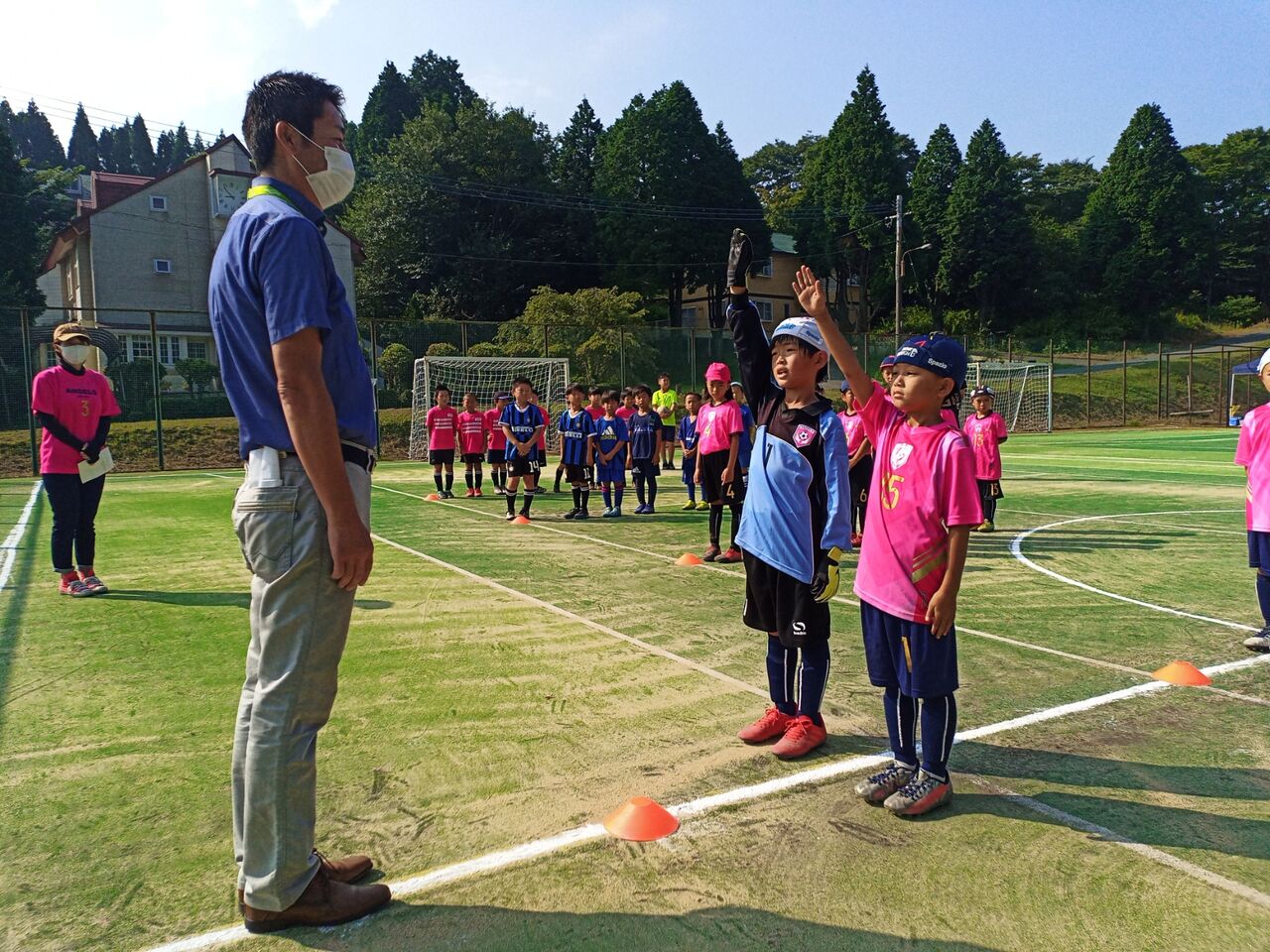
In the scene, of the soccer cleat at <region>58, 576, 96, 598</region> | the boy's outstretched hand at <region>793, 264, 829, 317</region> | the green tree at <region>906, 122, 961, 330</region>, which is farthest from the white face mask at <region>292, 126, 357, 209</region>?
the green tree at <region>906, 122, 961, 330</region>

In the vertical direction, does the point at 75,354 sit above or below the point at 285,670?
above

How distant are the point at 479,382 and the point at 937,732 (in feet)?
80.8

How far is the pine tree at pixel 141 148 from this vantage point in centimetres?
12319

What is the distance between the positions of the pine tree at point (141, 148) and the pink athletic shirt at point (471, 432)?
13314 cm

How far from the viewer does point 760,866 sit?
2.97m

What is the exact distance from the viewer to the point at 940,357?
3.42 meters

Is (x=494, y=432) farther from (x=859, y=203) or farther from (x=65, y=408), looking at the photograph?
(x=859, y=203)

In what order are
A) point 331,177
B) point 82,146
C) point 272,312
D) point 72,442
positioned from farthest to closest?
point 82,146, point 72,442, point 331,177, point 272,312

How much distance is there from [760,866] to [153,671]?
410cm

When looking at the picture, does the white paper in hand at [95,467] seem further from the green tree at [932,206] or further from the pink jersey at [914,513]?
the green tree at [932,206]

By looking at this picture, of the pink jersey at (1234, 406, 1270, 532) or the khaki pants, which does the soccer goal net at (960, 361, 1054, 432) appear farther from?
the khaki pants

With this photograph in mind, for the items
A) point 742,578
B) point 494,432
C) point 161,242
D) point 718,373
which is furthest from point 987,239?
point 742,578

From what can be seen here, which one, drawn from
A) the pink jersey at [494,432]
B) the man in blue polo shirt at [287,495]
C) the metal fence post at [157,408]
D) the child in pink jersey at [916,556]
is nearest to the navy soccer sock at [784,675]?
the child in pink jersey at [916,556]

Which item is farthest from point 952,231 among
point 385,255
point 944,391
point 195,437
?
point 944,391
